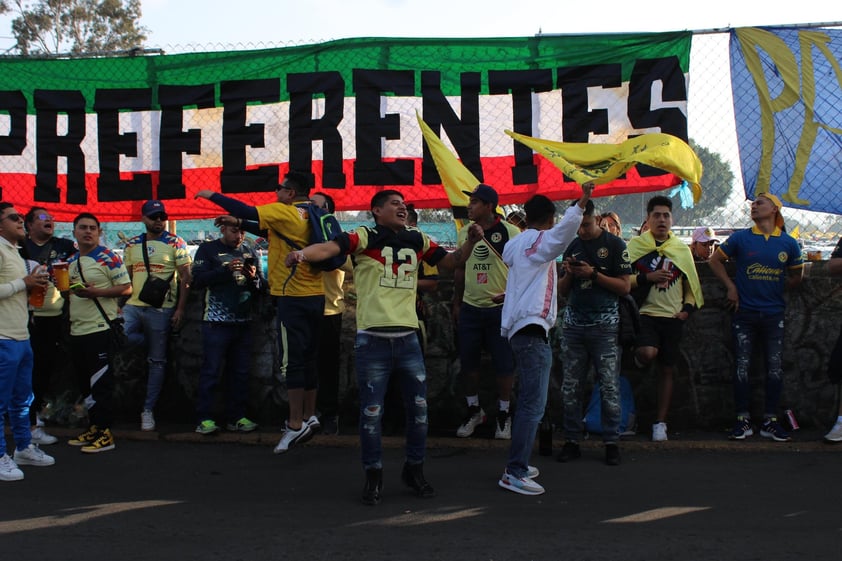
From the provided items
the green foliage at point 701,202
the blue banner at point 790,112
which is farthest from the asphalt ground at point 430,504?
the blue banner at point 790,112

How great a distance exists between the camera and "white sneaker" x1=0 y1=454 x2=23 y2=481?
575 centimetres

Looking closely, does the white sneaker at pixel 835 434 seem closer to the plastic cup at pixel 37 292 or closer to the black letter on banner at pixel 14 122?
the plastic cup at pixel 37 292

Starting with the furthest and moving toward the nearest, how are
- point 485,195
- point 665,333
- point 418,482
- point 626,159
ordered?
point 665,333, point 485,195, point 626,159, point 418,482

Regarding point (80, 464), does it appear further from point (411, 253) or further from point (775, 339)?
point (775, 339)

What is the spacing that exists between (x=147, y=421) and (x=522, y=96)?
4.55 meters

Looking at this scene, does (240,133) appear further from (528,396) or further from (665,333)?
(665,333)

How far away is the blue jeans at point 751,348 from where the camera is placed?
22.1 ft

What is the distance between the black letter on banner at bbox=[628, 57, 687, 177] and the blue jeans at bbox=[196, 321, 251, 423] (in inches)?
160

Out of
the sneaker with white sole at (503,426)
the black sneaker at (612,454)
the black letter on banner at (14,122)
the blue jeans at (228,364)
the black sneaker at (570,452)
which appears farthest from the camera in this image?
the black letter on banner at (14,122)

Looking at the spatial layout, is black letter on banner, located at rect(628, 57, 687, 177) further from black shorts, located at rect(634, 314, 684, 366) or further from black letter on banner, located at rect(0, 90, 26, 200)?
black letter on banner, located at rect(0, 90, 26, 200)

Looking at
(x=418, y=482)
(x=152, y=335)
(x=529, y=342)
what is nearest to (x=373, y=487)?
(x=418, y=482)

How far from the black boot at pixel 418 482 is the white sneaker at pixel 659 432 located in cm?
234

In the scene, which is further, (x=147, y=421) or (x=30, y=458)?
(x=147, y=421)

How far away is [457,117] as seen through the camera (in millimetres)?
7848
